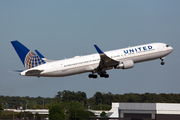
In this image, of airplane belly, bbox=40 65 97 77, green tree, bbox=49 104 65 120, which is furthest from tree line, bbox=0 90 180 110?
airplane belly, bbox=40 65 97 77

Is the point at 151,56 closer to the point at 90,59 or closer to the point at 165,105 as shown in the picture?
the point at 90,59

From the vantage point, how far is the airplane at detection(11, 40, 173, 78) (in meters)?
52.8

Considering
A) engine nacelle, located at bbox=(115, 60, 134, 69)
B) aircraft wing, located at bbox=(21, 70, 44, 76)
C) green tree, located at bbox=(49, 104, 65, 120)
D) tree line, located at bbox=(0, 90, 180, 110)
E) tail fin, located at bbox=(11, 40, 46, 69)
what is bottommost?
green tree, located at bbox=(49, 104, 65, 120)

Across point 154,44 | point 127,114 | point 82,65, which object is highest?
point 154,44

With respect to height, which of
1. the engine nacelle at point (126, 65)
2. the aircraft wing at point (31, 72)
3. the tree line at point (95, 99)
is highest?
the engine nacelle at point (126, 65)

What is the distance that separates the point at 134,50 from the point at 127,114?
91.3 ft

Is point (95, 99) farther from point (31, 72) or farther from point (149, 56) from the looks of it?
point (31, 72)

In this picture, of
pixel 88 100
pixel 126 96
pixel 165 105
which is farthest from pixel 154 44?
pixel 88 100

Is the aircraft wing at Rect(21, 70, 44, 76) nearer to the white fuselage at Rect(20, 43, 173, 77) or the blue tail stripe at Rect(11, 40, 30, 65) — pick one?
the white fuselage at Rect(20, 43, 173, 77)

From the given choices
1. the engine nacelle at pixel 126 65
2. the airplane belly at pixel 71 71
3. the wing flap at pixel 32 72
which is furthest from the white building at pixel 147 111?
the wing flap at pixel 32 72

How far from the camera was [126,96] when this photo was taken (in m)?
155

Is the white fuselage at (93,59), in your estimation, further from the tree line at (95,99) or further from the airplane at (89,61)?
the tree line at (95,99)

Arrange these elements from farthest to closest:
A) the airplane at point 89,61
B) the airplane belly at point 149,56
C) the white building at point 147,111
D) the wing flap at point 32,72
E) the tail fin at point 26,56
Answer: the white building at point 147,111
the airplane belly at point 149,56
the tail fin at point 26,56
the airplane at point 89,61
the wing flap at point 32,72

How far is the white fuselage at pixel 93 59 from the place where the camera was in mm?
52875
